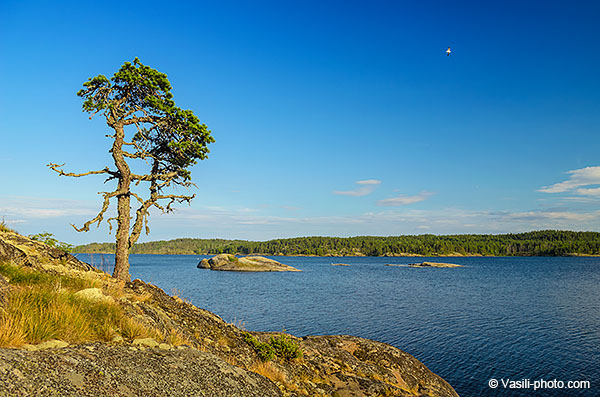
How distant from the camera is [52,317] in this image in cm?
650

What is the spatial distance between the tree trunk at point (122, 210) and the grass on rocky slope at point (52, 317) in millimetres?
6516

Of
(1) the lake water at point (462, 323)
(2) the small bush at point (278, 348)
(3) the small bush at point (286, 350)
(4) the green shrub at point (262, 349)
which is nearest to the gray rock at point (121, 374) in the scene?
(4) the green shrub at point (262, 349)

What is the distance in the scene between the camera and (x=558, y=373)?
21.8 metres

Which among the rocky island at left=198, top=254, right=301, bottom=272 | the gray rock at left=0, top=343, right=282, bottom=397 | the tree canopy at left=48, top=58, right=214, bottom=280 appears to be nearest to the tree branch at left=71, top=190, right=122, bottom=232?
the tree canopy at left=48, top=58, right=214, bottom=280

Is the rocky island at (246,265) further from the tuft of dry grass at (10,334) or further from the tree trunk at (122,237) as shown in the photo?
the tuft of dry grass at (10,334)

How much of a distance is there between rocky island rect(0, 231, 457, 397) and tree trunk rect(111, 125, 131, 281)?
81.2 inches

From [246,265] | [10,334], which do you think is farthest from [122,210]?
[246,265]

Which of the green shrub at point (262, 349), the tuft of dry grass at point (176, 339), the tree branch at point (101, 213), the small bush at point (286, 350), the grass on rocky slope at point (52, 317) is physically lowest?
the small bush at point (286, 350)

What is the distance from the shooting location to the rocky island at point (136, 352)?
5.30 meters

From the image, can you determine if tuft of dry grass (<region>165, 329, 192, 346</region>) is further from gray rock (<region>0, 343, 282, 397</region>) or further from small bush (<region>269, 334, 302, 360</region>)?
small bush (<region>269, 334, 302, 360</region>)

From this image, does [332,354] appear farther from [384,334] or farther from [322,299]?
[322,299]

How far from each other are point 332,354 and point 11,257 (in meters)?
12.3

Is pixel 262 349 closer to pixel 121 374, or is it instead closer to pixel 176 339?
pixel 176 339

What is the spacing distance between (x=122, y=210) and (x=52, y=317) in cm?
1091
